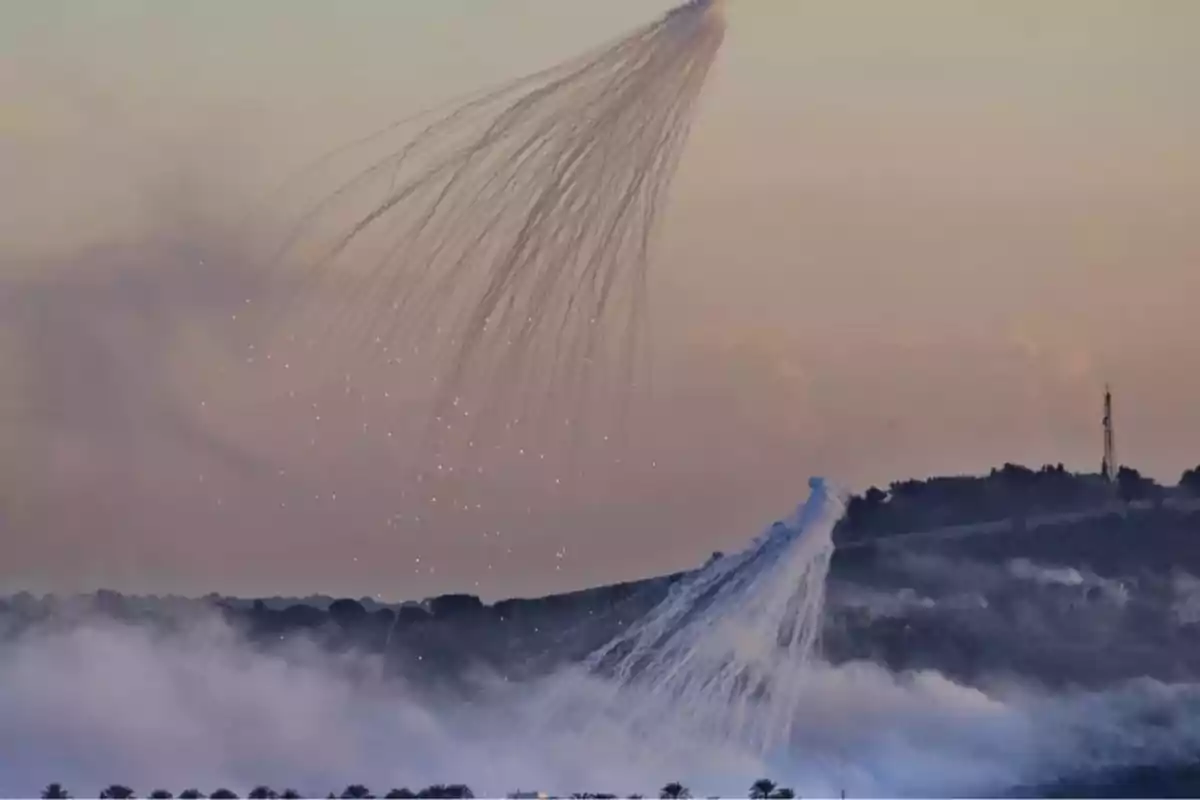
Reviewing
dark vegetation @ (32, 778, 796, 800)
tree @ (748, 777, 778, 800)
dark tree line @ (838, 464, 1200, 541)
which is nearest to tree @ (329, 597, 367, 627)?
dark vegetation @ (32, 778, 796, 800)

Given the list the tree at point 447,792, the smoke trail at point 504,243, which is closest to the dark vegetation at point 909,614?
the tree at point 447,792

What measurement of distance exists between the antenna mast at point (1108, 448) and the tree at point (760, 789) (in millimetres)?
958

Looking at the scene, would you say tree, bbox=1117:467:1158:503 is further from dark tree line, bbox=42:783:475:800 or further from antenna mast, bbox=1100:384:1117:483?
dark tree line, bbox=42:783:475:800

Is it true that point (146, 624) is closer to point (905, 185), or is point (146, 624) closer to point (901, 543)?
point (901, 543)

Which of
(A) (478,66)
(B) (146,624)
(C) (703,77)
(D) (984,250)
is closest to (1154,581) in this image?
(D) (984,250)

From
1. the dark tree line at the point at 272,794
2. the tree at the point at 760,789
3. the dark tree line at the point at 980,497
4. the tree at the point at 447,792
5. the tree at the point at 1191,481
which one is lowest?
the dark tree line at the point at 272,794

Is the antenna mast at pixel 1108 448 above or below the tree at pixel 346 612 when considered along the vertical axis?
above

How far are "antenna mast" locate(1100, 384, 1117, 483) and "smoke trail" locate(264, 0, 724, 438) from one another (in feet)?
3.30

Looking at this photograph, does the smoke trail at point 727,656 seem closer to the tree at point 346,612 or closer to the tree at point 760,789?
the tree at point 760,789

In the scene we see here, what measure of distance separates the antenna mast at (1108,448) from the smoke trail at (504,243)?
3.30ft

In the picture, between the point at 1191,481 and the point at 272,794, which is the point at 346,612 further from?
the point at 1191,481

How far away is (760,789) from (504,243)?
1.26 m

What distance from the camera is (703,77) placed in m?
3.93

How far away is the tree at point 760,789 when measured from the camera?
3.88 m
